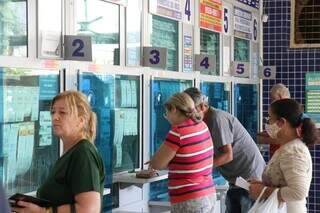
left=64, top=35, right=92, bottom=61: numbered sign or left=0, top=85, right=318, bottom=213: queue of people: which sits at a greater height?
left=64, top=35, right=92, bottom=61: numbered sign

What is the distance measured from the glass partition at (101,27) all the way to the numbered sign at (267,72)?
340 cm

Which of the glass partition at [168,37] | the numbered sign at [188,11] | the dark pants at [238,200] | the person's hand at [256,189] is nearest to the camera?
the person's hand at [256,189]

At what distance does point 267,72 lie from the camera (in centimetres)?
721

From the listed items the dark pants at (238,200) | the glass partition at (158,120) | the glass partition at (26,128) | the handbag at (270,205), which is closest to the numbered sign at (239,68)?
the glass partition at (158,120)

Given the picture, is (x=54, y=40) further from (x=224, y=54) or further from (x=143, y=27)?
(x=224, y=54)

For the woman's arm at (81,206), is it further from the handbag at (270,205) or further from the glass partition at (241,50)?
the glass partition at (241,50)

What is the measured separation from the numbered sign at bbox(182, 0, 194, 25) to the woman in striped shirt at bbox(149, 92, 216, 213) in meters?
1.96

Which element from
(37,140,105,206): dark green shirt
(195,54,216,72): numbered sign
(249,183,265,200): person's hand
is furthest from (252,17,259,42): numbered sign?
(37,140,105,206): dark green shirt

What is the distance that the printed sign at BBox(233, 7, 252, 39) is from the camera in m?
6.45

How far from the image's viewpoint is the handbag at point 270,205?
2.79m

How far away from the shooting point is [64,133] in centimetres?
235

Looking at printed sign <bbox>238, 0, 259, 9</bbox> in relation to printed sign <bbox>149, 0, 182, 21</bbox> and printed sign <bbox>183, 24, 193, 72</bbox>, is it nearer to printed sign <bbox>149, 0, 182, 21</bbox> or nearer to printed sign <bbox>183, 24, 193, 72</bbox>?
printed sign <bbox>183, 24, 193, 72</bbox>

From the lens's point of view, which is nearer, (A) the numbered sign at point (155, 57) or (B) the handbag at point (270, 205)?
(B) the handbag at point (270, 205)

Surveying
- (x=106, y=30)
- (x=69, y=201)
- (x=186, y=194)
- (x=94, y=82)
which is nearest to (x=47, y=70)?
(x=94, y=82)
